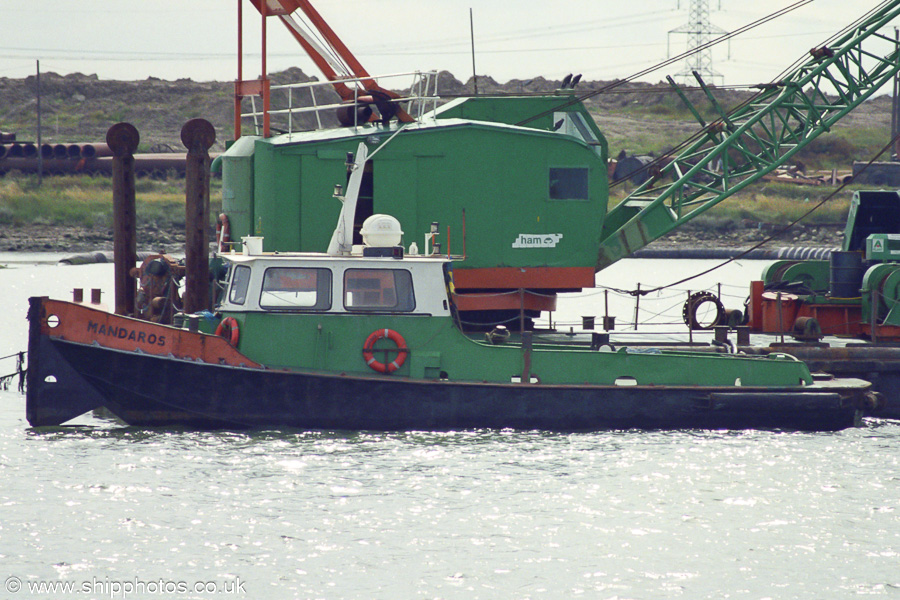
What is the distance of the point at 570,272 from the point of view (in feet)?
57.4

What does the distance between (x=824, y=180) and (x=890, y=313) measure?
50204 mm

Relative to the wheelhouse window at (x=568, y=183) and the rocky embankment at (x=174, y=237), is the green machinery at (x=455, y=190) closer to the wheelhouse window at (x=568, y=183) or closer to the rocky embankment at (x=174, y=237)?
the wheelhouse window at (x=568, y=183)

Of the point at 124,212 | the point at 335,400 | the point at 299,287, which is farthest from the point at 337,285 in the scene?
the point at 124,212

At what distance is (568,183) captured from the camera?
56.8 ft

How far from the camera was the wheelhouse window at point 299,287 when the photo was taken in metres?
14.2

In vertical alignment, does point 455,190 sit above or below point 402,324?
above

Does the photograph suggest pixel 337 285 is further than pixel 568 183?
No

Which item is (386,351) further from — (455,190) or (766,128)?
(766,128)

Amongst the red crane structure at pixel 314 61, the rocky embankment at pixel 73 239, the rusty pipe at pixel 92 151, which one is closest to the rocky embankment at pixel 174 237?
the rocky embankment at pixel 73 239

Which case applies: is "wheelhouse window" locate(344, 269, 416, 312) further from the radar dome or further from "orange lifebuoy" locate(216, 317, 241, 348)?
"orange lifebuoy" locate(216, 317, 241, 348)

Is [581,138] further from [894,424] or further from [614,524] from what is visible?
[614,524]

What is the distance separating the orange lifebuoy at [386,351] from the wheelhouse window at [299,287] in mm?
736

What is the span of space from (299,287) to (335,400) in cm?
159

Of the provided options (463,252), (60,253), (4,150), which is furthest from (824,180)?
(463,252)
